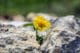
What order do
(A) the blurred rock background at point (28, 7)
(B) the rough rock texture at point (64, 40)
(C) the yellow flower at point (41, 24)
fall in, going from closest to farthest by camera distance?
(B) the rough rock texture at point (64, 40)
(C) the yellow flower at point (41, 24)
(A) the blurred rock background at point (28, 7)

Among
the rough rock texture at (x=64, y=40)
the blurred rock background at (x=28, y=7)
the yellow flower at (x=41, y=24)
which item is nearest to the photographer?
the rough rock texture at (x=64, y=40)

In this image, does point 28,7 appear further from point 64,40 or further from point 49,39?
point 64,40

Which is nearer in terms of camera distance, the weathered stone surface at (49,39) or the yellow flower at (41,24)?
the weathered stone surface at (49,39)

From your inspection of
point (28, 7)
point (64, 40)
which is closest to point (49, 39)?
point (64, 40)

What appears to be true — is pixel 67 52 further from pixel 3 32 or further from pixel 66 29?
pixel 3 32

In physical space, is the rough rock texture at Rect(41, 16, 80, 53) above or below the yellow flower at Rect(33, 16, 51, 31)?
below

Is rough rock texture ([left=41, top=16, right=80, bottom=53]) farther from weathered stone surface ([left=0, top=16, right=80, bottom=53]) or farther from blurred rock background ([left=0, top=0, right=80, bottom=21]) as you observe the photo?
blurred rock background ([left=0, top=0, right=80, bottom=21])

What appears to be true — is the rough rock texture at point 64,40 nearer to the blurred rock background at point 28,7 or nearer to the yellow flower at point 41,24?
the yellow flower at point 41,24

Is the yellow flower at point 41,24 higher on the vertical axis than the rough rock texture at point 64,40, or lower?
higher

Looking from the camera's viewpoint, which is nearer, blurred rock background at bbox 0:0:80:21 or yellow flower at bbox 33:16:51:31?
yellow flower at bbox 33:16:51:31

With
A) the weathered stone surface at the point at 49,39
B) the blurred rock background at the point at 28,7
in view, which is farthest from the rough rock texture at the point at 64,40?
the blurred rock background at the point at 28,7

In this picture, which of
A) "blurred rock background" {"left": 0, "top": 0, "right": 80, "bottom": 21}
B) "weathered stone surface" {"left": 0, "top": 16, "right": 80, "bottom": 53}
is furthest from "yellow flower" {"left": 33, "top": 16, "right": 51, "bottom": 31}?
"blurred rock background" {"left": 0, "top": 0, "right": 80, "bottom": 21}
